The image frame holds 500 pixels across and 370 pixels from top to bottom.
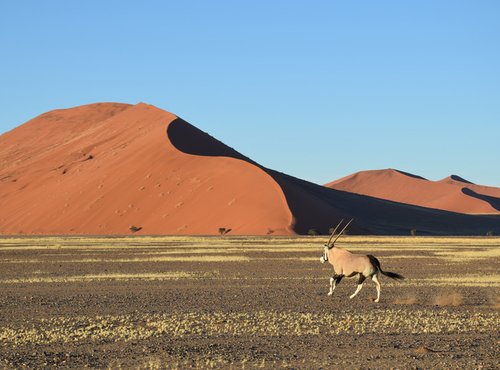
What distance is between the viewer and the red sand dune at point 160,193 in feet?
271

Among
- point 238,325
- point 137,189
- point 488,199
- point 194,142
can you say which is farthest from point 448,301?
point 488,199

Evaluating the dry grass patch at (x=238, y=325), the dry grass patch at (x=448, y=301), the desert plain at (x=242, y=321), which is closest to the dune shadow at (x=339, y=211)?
the desert plain at (x=242, y=321)

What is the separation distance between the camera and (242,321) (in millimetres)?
14867

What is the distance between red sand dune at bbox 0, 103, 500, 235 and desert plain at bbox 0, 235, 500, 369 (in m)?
51.5

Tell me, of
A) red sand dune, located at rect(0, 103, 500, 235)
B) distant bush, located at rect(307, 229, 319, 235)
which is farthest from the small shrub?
distant bush, located at rect(307, 229, 319, 235)

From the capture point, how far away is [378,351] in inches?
463

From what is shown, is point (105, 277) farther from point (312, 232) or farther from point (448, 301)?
point (312, 232)

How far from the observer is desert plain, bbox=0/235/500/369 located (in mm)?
11266

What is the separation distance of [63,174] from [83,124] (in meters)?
30.6

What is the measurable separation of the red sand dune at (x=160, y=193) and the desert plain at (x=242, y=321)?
169 feet

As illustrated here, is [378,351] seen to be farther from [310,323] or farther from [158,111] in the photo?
[158,111]

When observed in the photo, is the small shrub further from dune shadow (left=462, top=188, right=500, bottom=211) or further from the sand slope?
dune shadow (left=462, top=188, right=500, bottom=211)

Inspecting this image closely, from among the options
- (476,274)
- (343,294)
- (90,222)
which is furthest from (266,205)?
(343,294)

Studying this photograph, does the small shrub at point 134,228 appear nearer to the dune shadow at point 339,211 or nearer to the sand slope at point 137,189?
the sand slope at point 137,189
